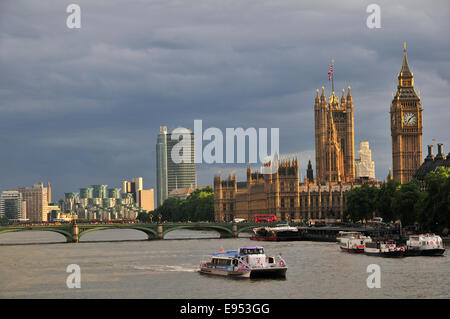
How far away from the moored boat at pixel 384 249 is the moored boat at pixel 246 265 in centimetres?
1866

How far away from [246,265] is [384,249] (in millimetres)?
22770

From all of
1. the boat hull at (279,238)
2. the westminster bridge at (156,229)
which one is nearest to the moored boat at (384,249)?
the westminster bridge at (156,229)

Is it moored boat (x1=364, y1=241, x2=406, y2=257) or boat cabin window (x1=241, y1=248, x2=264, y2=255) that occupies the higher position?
boat cabin window (x1=241, y1=248, x2=264, y2=255)

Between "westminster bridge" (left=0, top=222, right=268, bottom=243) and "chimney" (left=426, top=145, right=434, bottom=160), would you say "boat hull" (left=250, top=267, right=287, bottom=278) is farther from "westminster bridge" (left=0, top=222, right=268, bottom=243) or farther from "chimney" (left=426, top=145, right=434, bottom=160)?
"chimney" (left=426, top=145, right=434, bottom=160)

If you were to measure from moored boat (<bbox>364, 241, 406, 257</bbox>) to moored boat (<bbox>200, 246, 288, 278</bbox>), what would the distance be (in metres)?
18.7

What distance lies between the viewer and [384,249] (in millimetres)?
87625

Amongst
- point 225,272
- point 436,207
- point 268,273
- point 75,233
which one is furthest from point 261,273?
point 75,233

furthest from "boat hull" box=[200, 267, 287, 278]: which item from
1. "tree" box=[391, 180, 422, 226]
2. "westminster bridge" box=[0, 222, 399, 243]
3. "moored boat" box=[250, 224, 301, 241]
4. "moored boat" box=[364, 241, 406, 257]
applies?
"moored boat" box=[250, 224, 301, 241]

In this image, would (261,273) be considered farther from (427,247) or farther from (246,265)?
(427,247)

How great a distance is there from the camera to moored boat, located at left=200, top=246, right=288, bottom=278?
230 feet

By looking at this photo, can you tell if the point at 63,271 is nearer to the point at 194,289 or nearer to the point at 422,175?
the point at 194,289
